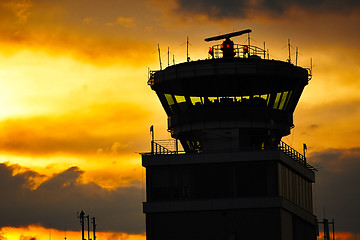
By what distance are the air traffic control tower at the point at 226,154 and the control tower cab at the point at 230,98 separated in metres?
0.12

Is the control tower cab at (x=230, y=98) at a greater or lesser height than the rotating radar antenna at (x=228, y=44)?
lesser

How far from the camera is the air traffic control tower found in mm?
136375

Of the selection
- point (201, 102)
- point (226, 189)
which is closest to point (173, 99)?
point (201, 102)

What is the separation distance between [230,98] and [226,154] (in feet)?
22.9

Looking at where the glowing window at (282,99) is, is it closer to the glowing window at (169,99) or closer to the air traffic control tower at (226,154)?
the air traffic control tower at (226,154)

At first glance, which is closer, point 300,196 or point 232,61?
point 232,61

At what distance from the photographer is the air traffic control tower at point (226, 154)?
447 ft

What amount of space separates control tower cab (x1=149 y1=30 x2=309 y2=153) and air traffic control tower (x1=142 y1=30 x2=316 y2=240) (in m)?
0.12

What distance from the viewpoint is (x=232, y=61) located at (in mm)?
139750

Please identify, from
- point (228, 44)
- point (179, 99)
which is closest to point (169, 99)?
point (179, 99)

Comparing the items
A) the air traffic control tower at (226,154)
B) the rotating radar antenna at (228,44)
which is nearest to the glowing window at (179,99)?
the air traffic control tower at (226,154)

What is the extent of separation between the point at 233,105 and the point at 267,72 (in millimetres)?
5571

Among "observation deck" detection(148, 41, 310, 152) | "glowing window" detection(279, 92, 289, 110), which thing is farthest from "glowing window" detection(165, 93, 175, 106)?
"glowing window" detection(279, 92, 289, 110)

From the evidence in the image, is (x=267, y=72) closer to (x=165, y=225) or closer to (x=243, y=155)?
(x=243, y=155)
